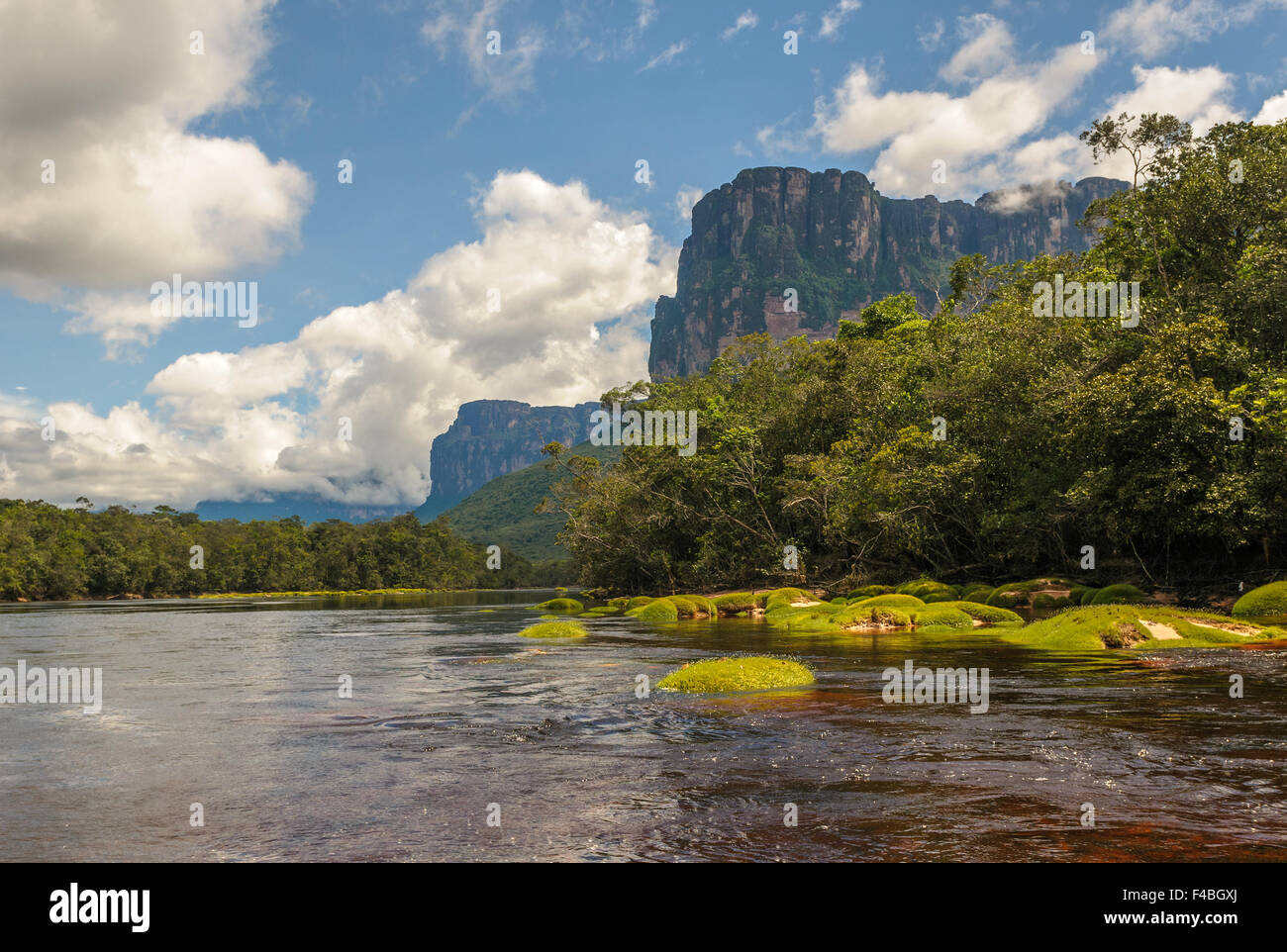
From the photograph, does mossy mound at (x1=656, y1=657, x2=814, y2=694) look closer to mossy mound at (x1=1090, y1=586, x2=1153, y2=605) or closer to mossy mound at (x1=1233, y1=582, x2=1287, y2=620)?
mossy mound at (x1=1233, y1=582, x2=1287, y2=620)

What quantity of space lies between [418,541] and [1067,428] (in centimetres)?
14415

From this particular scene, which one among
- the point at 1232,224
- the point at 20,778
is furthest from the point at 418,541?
the point at 20,778

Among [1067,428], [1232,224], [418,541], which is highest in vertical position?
[1232,224]

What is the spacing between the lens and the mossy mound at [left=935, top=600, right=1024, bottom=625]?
30.6 meters

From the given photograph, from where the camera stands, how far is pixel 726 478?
63281mm

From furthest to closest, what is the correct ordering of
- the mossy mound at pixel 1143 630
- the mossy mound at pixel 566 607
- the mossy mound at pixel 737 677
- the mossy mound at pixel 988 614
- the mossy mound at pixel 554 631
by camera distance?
1. the mossy mound at pixel 566 607
2. the mossy mound at pixel 554 631
3. the mossy mound at pixel 988 614
4. the mossy mound at pixel 1143 630
5. the mossy mound at pixel 737 677

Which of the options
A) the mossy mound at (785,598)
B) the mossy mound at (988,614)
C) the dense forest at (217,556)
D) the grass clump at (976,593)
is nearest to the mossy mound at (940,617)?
the mossy mound at (988,614)

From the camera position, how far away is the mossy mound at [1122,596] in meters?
33.1

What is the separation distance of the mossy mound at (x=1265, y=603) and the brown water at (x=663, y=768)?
8655mm

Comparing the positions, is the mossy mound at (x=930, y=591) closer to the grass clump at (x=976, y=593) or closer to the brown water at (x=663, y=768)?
the grass clump at (x=976, y=593)

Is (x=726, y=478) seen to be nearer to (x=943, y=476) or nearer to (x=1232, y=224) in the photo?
(x=943, y=476)

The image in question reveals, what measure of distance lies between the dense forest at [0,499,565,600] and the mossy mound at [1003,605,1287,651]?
325 feet

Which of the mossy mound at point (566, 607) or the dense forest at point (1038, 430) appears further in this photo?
the mossy mound at point (566, 607)

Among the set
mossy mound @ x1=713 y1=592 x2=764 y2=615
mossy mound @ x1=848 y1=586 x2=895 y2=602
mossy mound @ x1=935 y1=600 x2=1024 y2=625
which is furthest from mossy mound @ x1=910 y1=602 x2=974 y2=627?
mossy mound @ x1=713 y1=592 x2=764 y2=615
